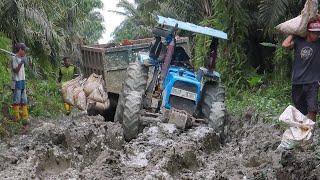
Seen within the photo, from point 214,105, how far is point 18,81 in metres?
4.01

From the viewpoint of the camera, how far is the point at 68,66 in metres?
17.3

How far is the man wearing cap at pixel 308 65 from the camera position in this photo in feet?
24.9

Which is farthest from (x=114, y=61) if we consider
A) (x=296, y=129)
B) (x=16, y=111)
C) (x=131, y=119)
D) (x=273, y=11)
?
(x=296, y=129)

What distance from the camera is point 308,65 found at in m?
7.66

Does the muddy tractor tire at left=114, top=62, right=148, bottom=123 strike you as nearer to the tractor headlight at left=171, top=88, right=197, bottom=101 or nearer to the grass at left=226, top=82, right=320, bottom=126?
the tractor headlight at left=171, top=88, right=197, bottom=101

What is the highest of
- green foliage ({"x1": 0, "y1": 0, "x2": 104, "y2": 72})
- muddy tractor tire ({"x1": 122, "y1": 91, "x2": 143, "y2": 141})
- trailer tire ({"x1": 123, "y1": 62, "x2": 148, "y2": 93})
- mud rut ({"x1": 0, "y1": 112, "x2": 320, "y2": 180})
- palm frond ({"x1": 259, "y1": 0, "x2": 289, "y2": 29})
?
palm frond ({"x1": 259, "y1": 0, "x2": 289, "y2": 29})

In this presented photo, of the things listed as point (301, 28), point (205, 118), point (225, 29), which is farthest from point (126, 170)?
point (225, 29)

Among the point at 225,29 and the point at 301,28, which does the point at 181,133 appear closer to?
the point at 301,28

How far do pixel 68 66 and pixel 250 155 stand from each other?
426 inches

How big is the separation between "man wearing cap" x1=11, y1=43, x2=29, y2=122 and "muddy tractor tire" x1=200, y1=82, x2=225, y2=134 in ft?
11.9

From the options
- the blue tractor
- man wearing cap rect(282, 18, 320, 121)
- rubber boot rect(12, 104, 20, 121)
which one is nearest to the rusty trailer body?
rubber boot rect(12, 104, 20, 121)

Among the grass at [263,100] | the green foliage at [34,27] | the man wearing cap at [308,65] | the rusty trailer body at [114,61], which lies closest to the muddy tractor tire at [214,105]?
the grass at [263,100]

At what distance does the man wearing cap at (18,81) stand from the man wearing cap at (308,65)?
574cm

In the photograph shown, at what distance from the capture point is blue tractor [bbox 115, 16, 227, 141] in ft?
31.0
